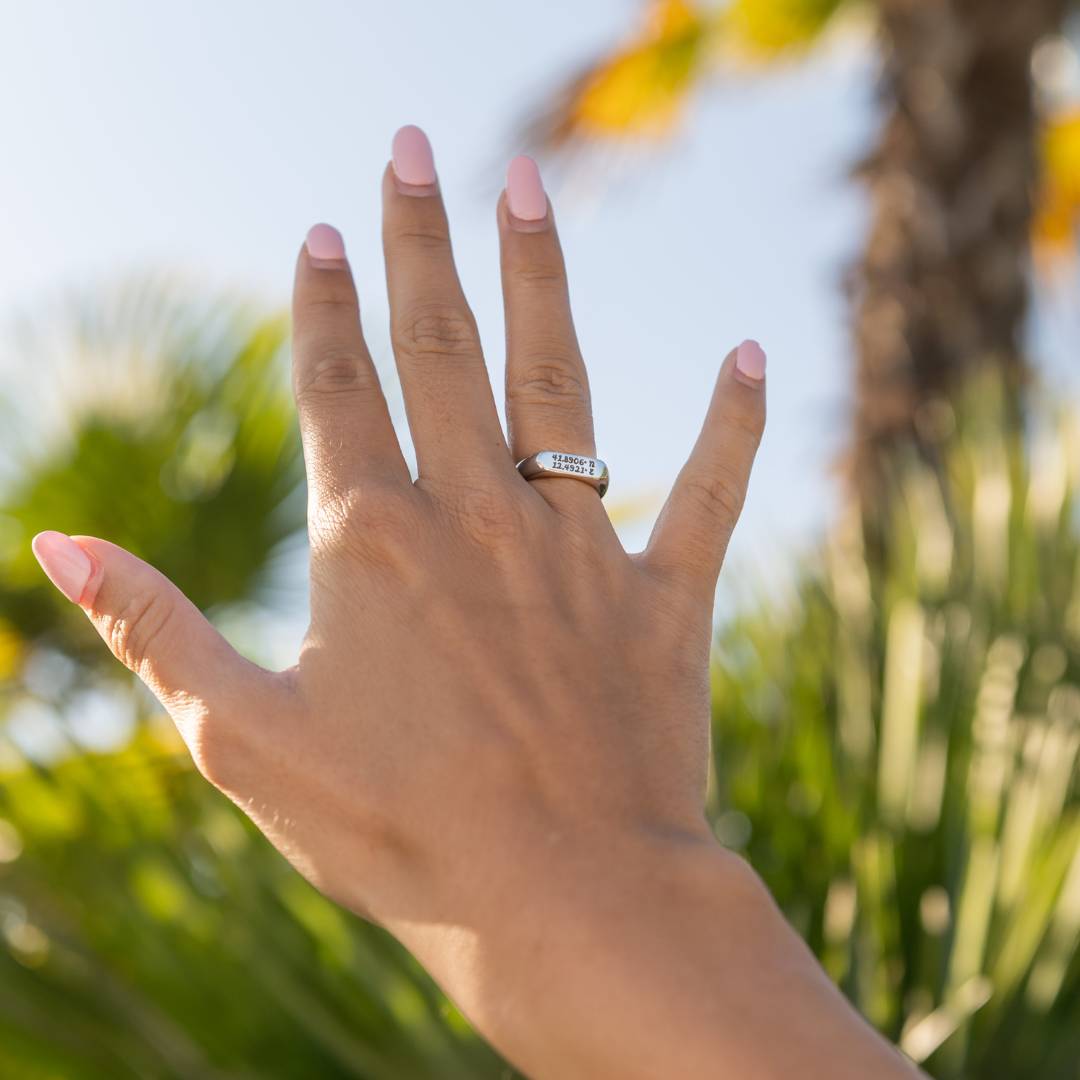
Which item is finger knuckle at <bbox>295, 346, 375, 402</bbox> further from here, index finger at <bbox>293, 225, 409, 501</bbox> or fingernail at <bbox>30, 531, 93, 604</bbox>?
fingernail at <bbox>30, 531, 93, 604</bbox>

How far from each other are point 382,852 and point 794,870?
98 centimetres

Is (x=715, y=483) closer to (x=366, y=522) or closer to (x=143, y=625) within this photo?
(x=366, y=522)

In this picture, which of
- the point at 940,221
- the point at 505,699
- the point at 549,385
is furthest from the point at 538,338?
the point at 940,221

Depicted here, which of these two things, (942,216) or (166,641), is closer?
(166,641)

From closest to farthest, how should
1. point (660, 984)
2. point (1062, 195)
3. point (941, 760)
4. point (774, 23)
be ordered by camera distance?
point (660, 984) < point (941, 760) < point (774, 23) < point (1062, 195)

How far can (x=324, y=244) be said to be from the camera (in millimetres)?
811

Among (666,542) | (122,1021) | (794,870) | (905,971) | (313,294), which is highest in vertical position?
(313,294)

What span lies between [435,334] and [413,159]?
0.14 meters

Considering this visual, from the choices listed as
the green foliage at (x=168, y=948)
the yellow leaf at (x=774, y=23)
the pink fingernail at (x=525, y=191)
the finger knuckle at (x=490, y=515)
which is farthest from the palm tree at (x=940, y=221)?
the finger knuckle at (x=490, y=515)

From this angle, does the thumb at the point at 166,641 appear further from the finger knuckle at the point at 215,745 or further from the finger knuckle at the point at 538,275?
the finger knuckle at the point at 538,275

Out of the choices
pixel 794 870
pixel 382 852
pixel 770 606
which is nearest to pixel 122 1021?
pixel 794 870

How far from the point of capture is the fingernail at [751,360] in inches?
32.0

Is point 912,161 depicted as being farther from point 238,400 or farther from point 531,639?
point 531,639

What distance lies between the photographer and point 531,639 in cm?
65
